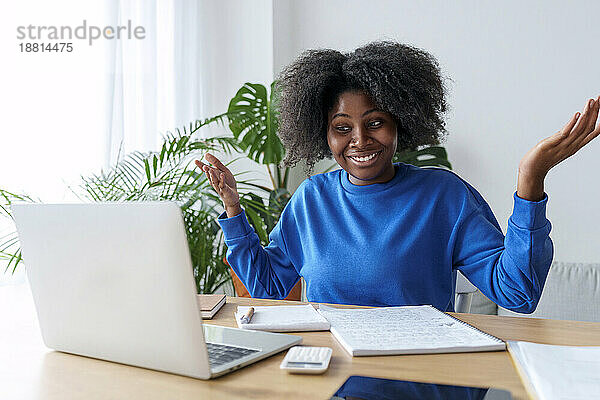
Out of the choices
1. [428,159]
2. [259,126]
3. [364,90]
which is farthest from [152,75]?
[364,90]

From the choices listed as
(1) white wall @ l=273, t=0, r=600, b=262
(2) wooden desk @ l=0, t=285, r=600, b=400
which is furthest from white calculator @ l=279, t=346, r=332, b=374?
(1) white wall @ l=273, t=0, r=600, b=262

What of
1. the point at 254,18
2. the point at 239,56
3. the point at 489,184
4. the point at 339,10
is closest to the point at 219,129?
the point at 239,56

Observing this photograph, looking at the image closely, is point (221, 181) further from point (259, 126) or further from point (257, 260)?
point (259, 126)

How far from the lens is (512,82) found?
2732 mm

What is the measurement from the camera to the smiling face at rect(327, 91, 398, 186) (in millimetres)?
1419

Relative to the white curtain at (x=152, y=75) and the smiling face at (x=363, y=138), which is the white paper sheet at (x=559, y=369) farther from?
the white curtain at (x=152, y=75)

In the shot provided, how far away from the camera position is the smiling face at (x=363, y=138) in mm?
1419

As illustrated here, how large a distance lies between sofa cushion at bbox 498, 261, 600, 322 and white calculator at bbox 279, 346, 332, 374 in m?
1.75

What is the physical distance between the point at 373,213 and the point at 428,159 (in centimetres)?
135

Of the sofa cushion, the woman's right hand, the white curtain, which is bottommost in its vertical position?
the sofa cushion

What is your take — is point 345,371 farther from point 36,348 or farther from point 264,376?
point 36,348

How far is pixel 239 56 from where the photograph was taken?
3.05 meters

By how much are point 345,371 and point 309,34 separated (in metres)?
2.55

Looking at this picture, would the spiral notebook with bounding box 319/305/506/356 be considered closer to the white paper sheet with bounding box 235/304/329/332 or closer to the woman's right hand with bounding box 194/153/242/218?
the white paper sheet with bounding box 235/304/329/332
